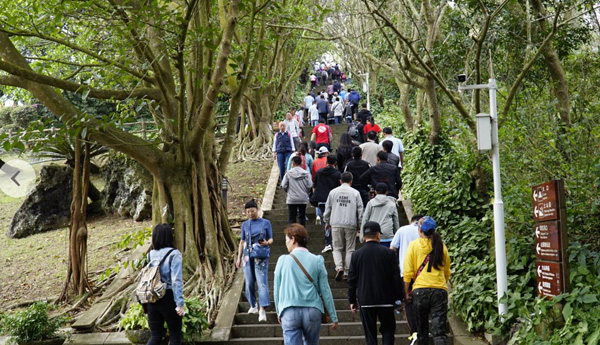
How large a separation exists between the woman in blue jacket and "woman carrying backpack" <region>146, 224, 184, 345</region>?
1540mm

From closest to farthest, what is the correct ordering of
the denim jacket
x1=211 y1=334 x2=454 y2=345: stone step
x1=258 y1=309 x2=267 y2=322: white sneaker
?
the denim jacket → x1=211 y1=334 x2=454 y2=345: stone step → x1=258 y1=309 x2=267 y2=322: white sneaker

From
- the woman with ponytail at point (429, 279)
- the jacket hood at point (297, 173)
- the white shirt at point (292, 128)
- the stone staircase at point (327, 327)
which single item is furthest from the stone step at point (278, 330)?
the white shirt at point (292, 128)

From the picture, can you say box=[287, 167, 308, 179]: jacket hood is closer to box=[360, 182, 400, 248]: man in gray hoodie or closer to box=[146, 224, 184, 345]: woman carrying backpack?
box=[360, 182, 400, 248]: man in gray hoodie

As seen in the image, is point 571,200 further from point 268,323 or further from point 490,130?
point 268,323

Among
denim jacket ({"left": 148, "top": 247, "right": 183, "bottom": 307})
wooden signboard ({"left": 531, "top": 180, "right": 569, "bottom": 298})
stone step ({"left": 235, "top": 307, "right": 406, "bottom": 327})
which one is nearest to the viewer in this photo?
wooden signboard ({"left": 531, "top": 180, "right": 569, "bottom": 298})

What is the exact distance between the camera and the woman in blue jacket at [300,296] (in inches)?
232

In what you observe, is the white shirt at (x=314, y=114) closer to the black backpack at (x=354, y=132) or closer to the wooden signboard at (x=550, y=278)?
the black backpack at (x=354, y=132)

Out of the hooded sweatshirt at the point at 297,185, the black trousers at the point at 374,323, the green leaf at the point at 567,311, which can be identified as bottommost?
the black trousers at the point at 374,323

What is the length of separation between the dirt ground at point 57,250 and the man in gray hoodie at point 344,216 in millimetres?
4707

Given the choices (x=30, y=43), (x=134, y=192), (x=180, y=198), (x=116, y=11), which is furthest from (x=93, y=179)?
(x=116, y=11)

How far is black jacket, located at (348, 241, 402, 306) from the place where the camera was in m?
6.86

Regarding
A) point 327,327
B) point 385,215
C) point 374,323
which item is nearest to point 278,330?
point 327,327

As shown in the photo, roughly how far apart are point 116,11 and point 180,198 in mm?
3338

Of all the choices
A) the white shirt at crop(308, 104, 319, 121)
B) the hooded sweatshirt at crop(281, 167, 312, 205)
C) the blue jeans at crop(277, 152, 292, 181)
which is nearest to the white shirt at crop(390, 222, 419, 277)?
the hooded sweatshirt at crop(281, 167, 312, 205)
